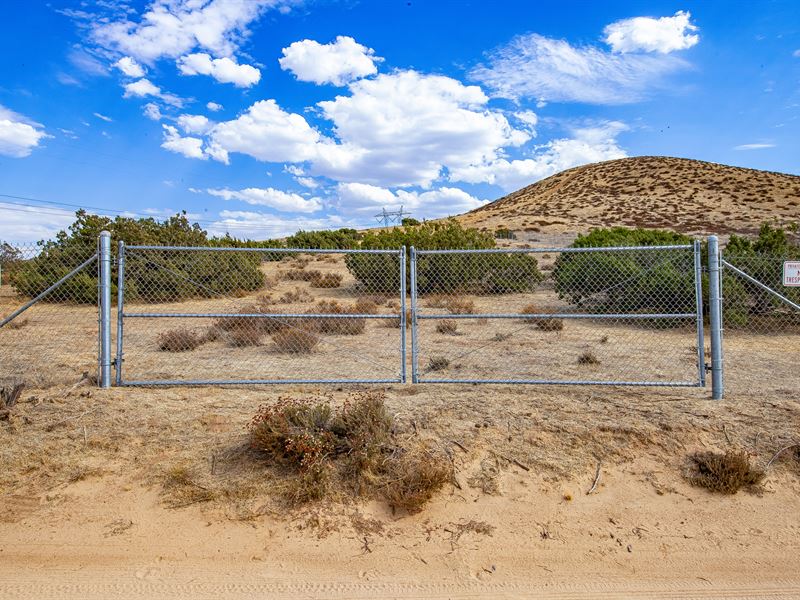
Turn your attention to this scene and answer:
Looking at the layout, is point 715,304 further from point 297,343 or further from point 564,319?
point 564,319

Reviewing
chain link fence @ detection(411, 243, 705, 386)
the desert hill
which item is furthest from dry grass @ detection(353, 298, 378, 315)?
the desert hill

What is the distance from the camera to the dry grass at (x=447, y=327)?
1316 cm

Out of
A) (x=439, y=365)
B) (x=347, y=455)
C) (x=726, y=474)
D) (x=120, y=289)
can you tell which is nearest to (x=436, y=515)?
(x=347, y=455)

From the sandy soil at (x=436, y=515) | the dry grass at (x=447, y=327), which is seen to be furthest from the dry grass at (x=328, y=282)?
the sandy soil at (x=436, y=515)

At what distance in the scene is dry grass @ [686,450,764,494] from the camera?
17.6 feet

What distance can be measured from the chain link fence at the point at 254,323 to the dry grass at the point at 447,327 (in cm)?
97

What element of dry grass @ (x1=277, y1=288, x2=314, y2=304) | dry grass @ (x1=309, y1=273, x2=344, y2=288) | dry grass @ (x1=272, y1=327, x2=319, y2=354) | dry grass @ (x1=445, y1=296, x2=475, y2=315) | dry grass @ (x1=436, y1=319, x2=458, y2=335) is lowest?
dry grass @ (x1=272, y1=327, x2=319, y2=354)

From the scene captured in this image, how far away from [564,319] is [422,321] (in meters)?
3.53

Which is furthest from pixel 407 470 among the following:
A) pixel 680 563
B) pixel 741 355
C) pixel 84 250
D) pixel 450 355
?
pixel 84 250

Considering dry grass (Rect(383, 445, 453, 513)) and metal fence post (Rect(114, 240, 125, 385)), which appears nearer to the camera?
dry grass (Rect(383, 445, 453, 513))

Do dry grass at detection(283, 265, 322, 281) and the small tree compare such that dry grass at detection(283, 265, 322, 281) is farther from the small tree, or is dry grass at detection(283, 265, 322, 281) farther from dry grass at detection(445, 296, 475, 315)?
the small tree

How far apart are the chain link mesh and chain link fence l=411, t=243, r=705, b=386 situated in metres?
5.63

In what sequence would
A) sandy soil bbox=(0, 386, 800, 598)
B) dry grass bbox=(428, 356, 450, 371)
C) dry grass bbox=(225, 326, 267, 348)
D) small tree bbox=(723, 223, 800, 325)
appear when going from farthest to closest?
small tree bbox=(723, 223, 800, 325)
dry grass bbox=(225, 326, 267, 348)
dry grass bbox=(428, 356, 450, 371)
sandy soil bbox=(0, 386, 800, 598)

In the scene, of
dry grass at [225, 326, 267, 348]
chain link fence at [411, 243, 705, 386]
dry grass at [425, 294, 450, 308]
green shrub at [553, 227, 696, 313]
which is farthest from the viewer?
dry grass at [425, 294, 450, 308]
